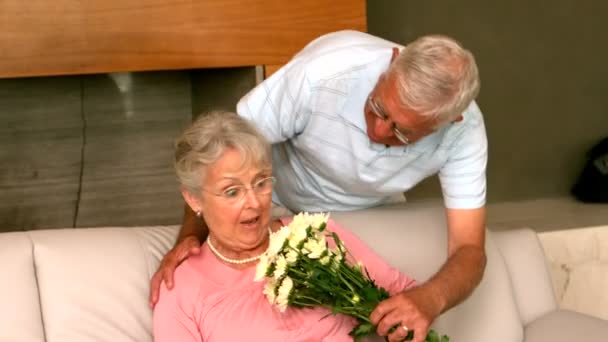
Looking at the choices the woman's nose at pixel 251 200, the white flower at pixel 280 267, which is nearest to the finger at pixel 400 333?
the white flower at pixel 280 267

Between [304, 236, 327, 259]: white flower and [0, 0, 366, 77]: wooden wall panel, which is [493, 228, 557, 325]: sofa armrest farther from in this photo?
[304, 236, 327, 259]: white flower

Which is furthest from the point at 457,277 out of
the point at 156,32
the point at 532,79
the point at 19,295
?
the point at 532,79

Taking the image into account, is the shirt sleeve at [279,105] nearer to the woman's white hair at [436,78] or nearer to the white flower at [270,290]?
the woman's white hair at [436,78]

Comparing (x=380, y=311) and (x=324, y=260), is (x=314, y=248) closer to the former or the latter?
(x=324, y=260)

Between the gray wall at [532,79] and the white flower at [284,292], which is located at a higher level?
the white flower at [284,292]

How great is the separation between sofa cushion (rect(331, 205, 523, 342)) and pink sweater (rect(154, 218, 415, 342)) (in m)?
0.38

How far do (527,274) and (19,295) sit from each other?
1.39 m

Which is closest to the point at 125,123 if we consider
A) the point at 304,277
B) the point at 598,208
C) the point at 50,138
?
the point at 50,138

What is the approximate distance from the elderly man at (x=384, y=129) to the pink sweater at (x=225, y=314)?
0.16 ft

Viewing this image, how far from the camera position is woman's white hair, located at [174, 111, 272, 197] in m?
1.93

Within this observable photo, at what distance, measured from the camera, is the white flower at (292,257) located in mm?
1786

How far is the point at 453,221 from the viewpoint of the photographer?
225 cm

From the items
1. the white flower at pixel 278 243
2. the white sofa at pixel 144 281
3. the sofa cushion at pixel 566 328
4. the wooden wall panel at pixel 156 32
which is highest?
the wooden wall panel at pixel 156 32

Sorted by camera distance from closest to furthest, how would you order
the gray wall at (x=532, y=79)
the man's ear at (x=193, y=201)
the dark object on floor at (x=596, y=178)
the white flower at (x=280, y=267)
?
the white flower at (x=280, y=267) → the man's ear at (x=193, y=201) → the gray wall at (x=532, y=79) → the dark object on floor at (x=596, y=178)
